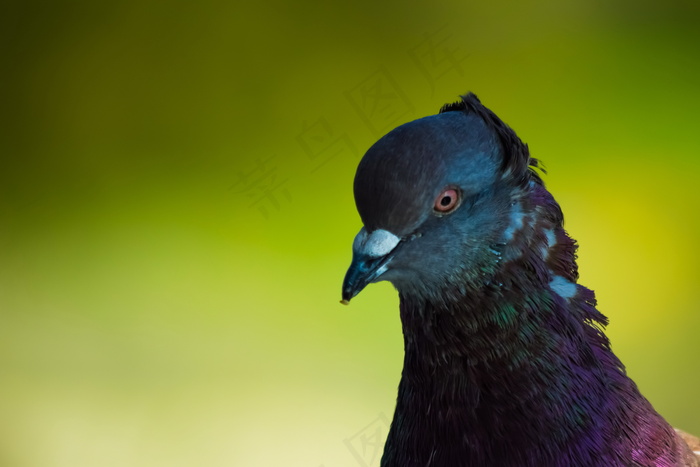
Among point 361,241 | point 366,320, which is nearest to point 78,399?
point 366,320

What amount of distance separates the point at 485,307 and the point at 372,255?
298 mm

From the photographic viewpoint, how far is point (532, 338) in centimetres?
160

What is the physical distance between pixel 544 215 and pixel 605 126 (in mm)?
2310

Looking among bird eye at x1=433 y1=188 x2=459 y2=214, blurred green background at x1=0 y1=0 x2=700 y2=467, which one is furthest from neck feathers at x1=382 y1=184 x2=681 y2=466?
blurred green background at x1=0 y1=0 x2=700 y2=467

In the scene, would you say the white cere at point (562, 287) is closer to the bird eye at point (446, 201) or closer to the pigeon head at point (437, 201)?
the pigeon head at point (437, 201)

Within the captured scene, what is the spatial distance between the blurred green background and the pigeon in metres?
2.01

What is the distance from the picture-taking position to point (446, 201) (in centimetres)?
146

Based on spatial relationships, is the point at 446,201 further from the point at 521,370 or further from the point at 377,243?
the point at 521,370

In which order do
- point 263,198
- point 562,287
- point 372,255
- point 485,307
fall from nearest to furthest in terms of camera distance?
1. point 372,255
2. point 485,307
3. point 562,287
4. point 263,198

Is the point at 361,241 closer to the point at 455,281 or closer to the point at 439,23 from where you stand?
the point at 455,281

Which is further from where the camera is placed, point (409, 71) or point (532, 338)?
point (409, 71)

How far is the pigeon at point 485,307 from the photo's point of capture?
1446 millimetres

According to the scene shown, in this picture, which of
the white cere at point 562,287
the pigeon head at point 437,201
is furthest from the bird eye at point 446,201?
the white cere at point 562,287

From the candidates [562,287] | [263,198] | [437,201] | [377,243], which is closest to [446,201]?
[437,201]
